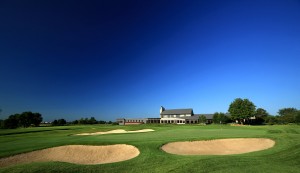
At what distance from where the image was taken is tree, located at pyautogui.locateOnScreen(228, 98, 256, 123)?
247 ft

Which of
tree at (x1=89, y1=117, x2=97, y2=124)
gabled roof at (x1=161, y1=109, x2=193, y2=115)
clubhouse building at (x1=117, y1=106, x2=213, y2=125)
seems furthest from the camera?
tree at (x1=89, y1=117, x2=97, y2=124)

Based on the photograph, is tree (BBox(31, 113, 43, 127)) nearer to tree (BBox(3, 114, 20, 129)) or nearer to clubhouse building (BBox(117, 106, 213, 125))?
tree (BBox(3, 114, 20, 129))

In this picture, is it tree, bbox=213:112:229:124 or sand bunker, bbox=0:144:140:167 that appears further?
tree, bbox=213:112:229:124

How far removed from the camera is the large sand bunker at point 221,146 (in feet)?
62.3

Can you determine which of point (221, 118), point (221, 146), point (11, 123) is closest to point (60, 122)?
point (11, 123)

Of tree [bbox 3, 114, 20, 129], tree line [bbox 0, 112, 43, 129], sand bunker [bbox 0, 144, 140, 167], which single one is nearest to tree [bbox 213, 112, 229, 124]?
sand bunker [bbox 0, 144, 140, 167]

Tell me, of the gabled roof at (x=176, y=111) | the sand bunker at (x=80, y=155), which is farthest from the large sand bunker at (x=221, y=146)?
the gabled roof at (x=176, y=111)

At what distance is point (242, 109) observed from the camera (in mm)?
76500

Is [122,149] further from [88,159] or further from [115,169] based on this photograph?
[115,169]

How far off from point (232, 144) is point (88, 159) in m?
15.8

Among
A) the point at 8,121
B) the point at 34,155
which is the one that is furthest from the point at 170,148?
the point at 8,121

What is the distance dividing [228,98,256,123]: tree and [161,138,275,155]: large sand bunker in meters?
59.0

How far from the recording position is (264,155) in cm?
1568

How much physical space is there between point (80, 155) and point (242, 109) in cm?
7332
